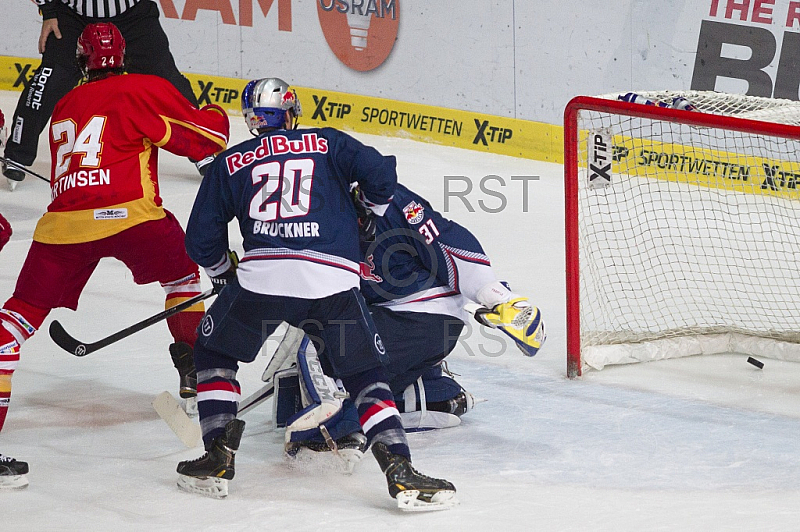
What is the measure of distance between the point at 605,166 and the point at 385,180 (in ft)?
3.82

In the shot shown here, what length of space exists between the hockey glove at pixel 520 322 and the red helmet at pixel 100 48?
138 cm

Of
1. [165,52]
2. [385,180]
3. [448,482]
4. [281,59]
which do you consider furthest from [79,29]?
[448,482]

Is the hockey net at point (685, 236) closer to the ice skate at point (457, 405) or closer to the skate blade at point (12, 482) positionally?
the ice skate at point (457, 405)

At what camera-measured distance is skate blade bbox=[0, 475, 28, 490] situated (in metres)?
2.83

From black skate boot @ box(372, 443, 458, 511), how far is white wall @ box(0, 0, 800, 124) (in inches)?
171

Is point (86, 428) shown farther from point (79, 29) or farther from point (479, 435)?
point (79, 29)

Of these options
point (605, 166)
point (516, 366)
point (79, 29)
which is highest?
point (79, 29)

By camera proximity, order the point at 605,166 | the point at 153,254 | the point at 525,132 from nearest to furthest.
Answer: the point at 153,254 < the point at 605,166 < the point at 525,132

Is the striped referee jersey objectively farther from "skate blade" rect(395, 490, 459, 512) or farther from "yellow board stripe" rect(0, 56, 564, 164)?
"skate blade" rect(395, 490, 459, 512)

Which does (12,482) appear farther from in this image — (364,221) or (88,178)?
(364,221)

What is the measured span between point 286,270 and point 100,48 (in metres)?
1.10

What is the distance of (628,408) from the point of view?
3430 mm

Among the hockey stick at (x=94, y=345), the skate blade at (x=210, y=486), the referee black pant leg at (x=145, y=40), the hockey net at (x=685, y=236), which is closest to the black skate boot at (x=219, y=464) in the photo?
the skate blade at (x=210, y=486)

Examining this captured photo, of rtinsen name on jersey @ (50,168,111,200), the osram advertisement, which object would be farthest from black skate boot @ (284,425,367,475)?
the osram advertisement
